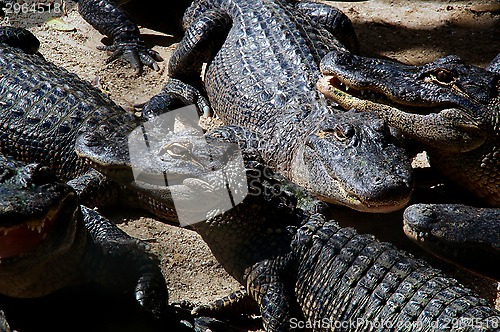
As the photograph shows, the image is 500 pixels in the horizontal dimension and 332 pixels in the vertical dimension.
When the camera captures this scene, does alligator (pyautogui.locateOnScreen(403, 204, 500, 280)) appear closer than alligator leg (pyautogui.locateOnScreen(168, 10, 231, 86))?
Yes

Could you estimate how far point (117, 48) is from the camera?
615 cm

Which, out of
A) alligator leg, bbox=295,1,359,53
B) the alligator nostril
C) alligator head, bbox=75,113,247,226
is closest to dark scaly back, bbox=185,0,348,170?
alligator leg, bbox=295,1,359,53

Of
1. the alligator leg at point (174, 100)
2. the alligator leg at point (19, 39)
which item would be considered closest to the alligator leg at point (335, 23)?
the alligator leg at point (174, 100)

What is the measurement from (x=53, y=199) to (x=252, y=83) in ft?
8.38

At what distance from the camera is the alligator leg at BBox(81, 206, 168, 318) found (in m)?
3.47

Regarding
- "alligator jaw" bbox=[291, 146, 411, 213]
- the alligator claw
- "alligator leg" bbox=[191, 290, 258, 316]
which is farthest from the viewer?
the alligator claw

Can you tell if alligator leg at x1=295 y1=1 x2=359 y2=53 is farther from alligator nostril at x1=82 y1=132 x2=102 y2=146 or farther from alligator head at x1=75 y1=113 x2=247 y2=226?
alligator nostril at x1=82 y1=132 x2=102 y2=146

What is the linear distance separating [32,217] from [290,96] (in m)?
2.55

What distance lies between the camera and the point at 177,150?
12.4ft

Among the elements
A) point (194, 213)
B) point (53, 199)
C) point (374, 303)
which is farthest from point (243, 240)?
point (53, 199)

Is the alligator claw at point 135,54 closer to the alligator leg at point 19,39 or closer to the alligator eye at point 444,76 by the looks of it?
the alligator leg at point 19,39

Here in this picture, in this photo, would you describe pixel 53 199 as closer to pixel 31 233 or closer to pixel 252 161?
pixel 31 233

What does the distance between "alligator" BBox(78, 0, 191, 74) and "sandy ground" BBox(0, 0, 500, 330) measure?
0.11 meters

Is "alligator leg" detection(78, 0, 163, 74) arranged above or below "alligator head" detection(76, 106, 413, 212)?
below
